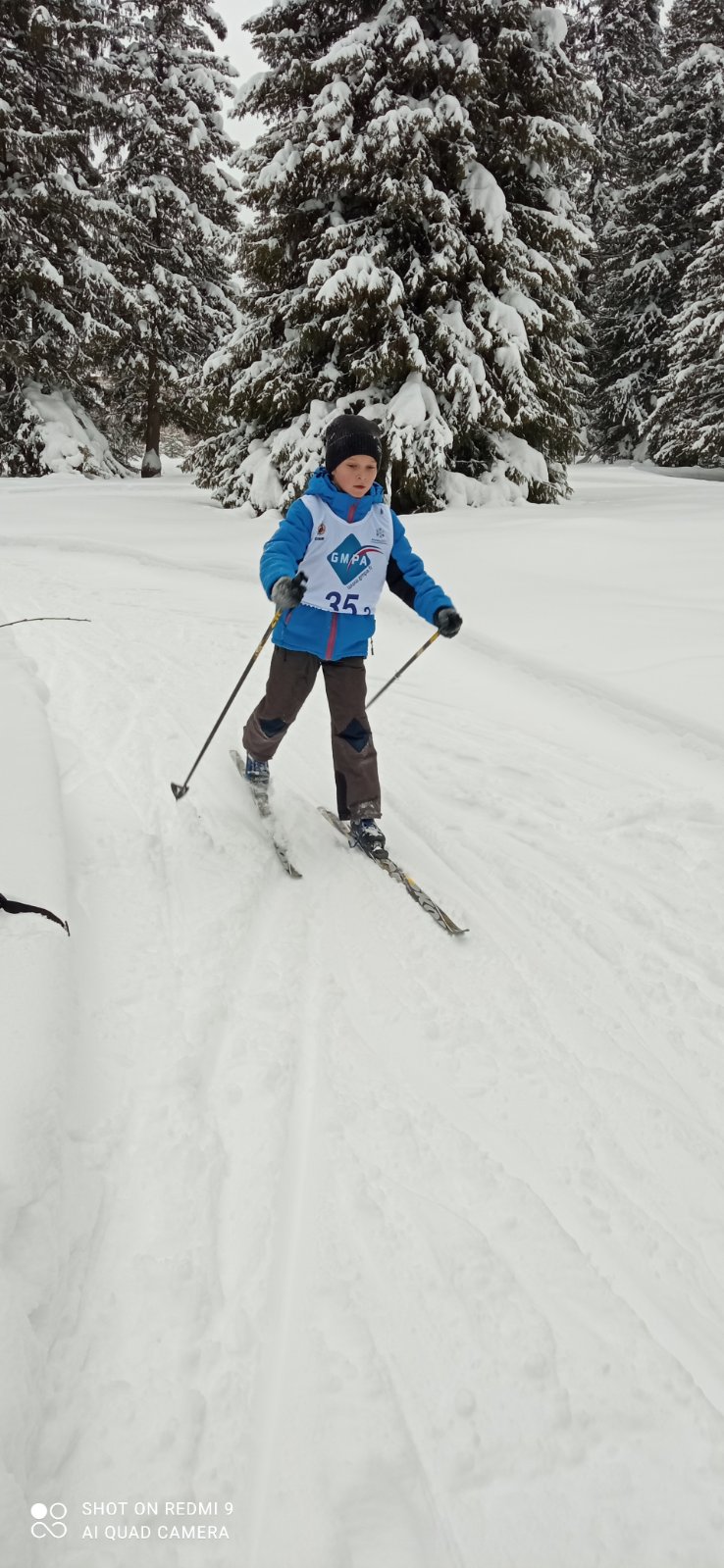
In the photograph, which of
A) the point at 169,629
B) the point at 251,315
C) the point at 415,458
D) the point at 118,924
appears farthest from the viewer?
the point at 251,315

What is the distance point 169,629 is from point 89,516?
681 cm

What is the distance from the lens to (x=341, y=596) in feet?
12.4

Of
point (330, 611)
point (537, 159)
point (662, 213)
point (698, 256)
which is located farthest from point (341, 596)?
point (662, 213)

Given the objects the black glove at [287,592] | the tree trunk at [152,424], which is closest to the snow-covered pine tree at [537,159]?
the black glove at [287,592]

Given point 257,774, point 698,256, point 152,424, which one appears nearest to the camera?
point 257,774

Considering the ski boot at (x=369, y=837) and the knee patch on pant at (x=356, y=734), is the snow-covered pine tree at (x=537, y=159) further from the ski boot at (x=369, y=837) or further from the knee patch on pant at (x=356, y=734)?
the ski boot at (x=369, y=837)

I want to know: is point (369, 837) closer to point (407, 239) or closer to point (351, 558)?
point (351, 558)

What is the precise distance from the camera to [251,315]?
1243 centimetres

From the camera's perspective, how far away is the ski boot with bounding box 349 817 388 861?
3.85 meters

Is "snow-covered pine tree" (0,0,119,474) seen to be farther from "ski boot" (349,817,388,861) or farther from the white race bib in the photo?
"ski boot" (349,817,388,861)

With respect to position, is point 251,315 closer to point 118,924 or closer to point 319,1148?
point 118,924

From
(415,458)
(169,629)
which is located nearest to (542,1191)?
(169,629)

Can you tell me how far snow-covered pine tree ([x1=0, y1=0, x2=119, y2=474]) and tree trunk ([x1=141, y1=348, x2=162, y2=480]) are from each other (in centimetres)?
175

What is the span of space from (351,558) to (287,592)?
485mm
